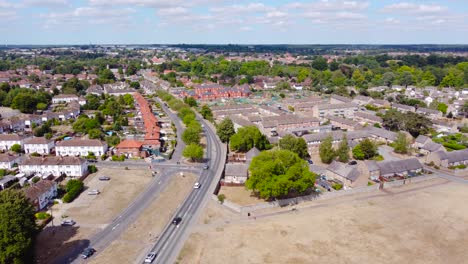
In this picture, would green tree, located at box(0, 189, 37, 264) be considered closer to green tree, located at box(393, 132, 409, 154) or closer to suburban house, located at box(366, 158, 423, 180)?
suburban house, located at box(366, 158, 423, 180)

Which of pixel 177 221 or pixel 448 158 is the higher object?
pixel 448 158

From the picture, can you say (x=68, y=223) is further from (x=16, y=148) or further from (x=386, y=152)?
(x=386, y=152)

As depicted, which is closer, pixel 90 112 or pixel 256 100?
pixel 90 112

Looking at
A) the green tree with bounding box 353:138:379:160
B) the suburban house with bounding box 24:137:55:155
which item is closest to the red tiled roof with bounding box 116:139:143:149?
the suburban house with bounding box 24:137:55:155

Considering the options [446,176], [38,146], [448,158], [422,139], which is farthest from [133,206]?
[422,139]

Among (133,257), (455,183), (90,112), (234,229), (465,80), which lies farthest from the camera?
(465,80)

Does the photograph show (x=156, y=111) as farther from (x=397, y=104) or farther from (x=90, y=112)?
(x=397, y=104)

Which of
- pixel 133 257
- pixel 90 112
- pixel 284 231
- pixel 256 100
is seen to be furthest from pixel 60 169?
pixel 256 100
